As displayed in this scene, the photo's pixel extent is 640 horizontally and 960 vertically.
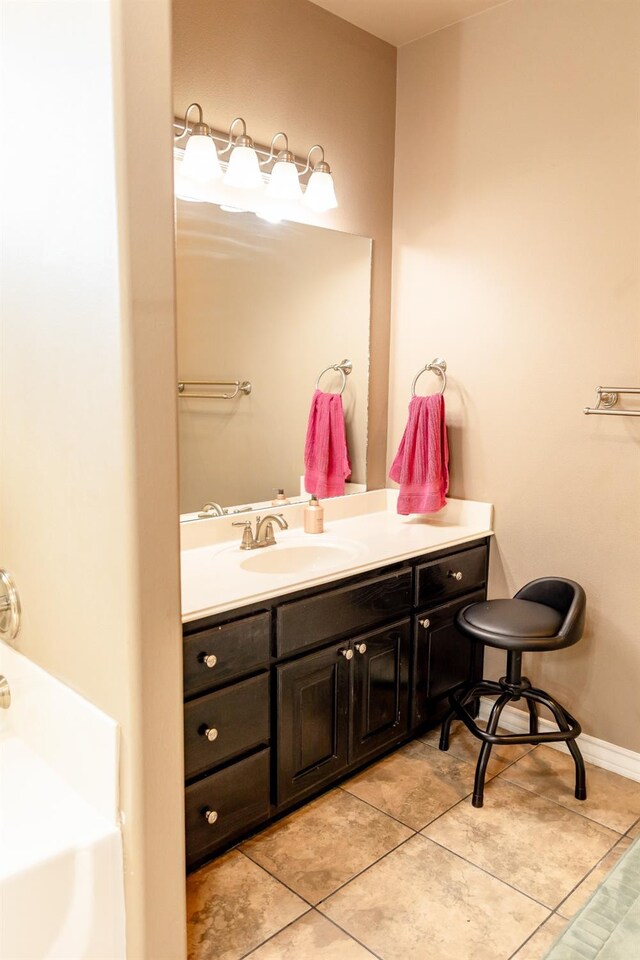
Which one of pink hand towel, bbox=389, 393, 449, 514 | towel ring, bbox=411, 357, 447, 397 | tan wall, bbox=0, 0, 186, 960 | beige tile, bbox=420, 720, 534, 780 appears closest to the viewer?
tan wall, bbox=0, 0, 186, 960

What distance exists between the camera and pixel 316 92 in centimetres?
256

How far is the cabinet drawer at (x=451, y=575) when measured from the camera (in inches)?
97.3

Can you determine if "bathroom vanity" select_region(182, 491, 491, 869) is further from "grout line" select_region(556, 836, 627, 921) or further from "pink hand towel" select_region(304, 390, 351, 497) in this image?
"grout line" select_region(556, 836, 627, 921)

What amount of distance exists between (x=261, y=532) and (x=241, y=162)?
120 cm

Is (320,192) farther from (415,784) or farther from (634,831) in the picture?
(634,831)

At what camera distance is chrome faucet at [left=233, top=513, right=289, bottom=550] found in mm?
2379

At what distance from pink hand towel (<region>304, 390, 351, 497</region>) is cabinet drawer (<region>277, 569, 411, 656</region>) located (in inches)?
22.1

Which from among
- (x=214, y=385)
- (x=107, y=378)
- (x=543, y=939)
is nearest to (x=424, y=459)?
(x=214, y=385)

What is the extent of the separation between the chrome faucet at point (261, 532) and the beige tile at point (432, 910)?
1009 millimetres

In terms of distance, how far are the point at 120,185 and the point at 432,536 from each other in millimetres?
1778

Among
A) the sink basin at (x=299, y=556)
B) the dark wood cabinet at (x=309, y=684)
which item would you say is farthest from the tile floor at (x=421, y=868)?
the sink basin at (x=299, y=556)

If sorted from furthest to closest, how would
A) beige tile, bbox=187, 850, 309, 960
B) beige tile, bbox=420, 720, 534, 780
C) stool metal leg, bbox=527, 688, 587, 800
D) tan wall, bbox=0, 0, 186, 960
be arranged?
1. beige tile, bbox=420, 720, 534, 780
2. stool metal leg, bbox=527, 688, 587, 800
3. beige tile, bbox=187, 850, 309, 960
4. tan wall, bbox=0, 0, 186, 960

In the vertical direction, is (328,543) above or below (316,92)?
below

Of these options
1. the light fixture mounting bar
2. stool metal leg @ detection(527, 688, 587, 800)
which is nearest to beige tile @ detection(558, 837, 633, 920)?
stool metal leg @ detection(527, 688, 587, 800)
